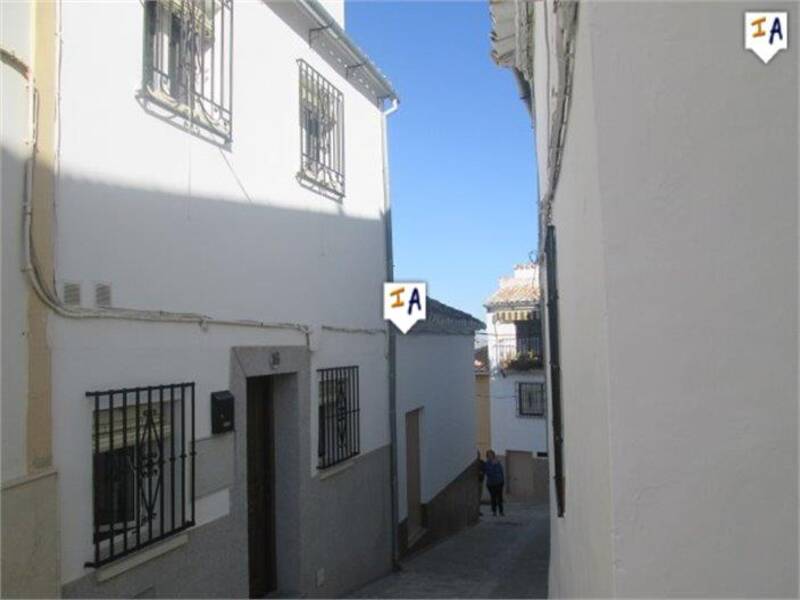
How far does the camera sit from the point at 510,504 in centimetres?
2075

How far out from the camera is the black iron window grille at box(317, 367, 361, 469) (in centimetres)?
739

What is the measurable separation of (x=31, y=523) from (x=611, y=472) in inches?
126

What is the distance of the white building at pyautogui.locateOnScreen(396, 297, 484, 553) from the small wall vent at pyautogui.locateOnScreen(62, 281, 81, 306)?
576 centimetres

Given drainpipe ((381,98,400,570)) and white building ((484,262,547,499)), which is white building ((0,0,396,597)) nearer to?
drainpipe ((381,98,400,570))

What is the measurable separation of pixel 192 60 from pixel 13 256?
7.75ft

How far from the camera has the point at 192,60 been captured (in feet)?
17.8

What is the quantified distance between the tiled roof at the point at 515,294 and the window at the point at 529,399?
2.59 metres

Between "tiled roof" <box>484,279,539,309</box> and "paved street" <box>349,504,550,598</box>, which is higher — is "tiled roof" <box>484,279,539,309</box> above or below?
above

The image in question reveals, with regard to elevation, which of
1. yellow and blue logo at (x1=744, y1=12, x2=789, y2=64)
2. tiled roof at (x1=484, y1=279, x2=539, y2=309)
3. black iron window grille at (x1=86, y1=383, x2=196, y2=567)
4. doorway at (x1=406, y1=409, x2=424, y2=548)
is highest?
tiled roof at (x1=484, y1=279, x2=539, y2=309)

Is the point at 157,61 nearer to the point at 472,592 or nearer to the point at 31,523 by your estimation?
the point at 31,523

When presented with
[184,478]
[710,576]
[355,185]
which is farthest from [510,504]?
[710,576]

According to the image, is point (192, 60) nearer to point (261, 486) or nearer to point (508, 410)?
point (261, 486)

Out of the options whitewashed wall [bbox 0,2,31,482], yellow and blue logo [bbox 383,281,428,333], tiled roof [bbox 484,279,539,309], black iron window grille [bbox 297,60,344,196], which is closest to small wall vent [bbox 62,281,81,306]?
whitewashed wall [bbox 0,2,31,482]

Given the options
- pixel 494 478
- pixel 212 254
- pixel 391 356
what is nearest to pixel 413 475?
pixel 391 356
